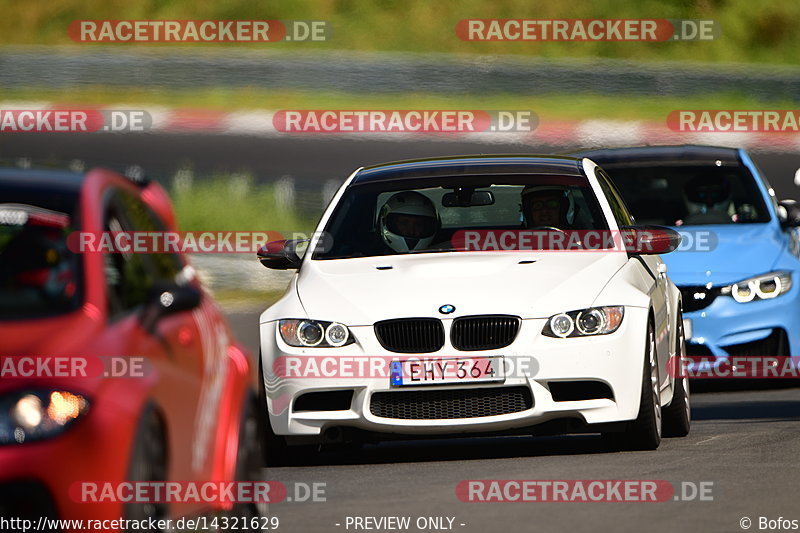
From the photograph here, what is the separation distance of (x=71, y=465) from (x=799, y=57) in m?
32.9

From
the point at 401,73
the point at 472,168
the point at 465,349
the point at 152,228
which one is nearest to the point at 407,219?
the point at 472,168

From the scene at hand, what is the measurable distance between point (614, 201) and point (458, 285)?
1829 millimetres

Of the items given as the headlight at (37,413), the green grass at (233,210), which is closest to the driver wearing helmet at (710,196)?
the green grass at (233,210)

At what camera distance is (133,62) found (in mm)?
28531

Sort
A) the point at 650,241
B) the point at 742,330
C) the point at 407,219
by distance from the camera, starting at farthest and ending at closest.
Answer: the point at 742,330 → the point at 407,219 → the point at 650,241

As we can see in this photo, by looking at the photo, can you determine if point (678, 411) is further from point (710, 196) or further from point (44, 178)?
point (44, 178)

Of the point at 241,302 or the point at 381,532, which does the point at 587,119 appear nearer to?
the point at 241,302

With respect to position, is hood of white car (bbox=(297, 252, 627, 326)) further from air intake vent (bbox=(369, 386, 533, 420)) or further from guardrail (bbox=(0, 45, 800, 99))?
guardrail (bbox=(0, 45, 800, 99))

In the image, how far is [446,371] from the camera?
9.41 metres

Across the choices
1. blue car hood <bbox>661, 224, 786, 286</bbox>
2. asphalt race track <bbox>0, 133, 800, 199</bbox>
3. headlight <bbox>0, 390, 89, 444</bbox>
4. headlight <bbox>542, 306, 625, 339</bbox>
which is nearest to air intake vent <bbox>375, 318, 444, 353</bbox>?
headlight <bbox>542, 306, 625, 339</bbox>

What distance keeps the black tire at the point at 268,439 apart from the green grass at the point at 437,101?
18.5m

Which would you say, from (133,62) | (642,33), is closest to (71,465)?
(133,62)

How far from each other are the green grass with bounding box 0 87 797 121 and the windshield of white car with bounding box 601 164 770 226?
1447cm

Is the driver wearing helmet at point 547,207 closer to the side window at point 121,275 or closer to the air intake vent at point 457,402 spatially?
the air intake vent at point 457,402
